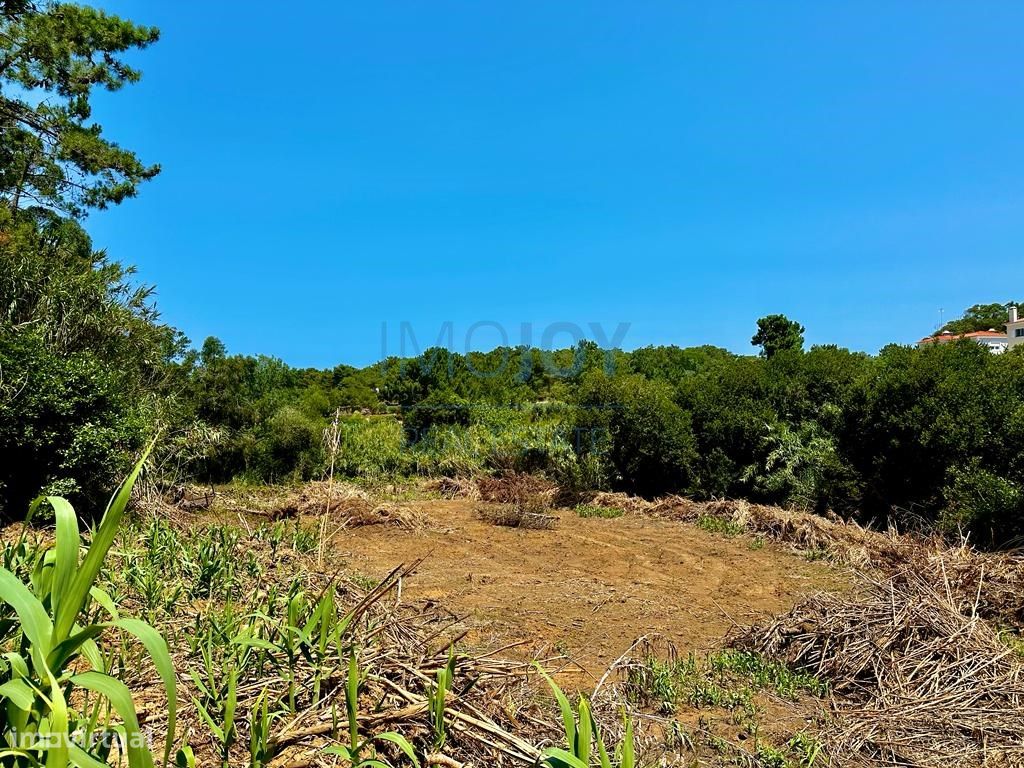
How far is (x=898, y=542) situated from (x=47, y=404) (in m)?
9.80

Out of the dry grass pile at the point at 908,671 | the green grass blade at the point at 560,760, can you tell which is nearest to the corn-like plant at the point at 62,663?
the green grass blade at the point at 560,760

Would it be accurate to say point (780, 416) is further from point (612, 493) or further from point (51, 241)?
point (51, 241)

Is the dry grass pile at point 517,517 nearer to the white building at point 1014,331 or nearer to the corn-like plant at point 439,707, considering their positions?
the corn-like plant at point 439,707

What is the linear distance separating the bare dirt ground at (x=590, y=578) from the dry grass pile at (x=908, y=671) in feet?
2.62

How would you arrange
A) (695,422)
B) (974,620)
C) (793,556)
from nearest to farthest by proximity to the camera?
(974,620) < (793,556) < (695,422)

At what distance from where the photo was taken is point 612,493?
39.1 feet

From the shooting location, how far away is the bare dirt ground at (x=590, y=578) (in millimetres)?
4801

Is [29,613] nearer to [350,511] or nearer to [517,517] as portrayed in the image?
[350,511]

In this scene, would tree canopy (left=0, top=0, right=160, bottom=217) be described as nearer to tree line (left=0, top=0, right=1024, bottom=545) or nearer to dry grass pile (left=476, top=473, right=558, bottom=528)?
tree line (left=0, top=0, right=1024, bottom=545)

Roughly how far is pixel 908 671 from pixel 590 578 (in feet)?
10.7

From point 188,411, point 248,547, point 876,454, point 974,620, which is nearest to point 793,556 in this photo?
point 876,454

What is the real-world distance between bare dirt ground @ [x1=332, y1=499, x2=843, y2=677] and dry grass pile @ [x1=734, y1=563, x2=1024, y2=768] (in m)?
0.80

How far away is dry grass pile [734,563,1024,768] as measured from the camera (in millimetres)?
3031

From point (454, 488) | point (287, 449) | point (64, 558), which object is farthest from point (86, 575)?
point (287, 449)
